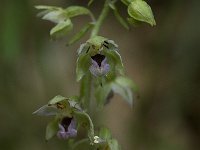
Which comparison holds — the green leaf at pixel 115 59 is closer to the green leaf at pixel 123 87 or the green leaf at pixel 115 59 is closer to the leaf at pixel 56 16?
the leaf at pixel 56 16

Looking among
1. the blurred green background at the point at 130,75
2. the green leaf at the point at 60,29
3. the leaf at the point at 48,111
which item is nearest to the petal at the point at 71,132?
the leaf at the point at 48,111

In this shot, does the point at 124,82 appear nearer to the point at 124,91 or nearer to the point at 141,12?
the point at 124,91

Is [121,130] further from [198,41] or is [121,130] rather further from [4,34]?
[4,34]

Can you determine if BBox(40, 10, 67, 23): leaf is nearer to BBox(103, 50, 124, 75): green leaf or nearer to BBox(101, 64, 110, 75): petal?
BBox(103, 50, 124, 75): green leaf

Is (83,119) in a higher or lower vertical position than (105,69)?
lower

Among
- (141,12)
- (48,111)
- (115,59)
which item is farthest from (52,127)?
(141,12)
